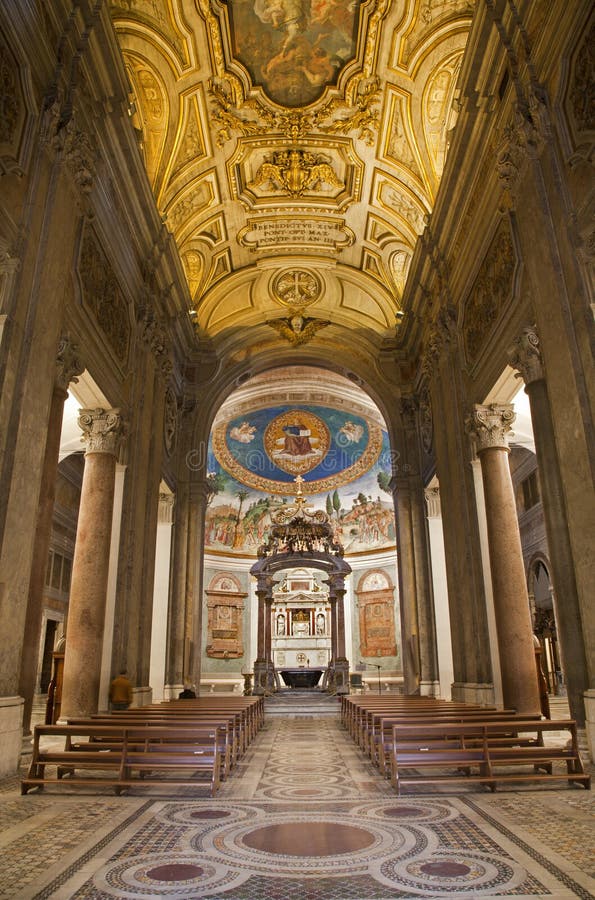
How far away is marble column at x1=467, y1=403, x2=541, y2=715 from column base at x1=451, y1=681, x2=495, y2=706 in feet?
2.08

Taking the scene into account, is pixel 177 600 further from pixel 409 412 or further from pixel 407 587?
pixel 409 412

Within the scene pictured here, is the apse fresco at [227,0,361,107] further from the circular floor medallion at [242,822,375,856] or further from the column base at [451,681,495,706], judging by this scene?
the circular floor medallion at [242,822,375,856]

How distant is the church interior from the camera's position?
14.5ft

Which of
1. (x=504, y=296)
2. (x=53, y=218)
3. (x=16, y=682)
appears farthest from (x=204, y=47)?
(x=16, y=682)

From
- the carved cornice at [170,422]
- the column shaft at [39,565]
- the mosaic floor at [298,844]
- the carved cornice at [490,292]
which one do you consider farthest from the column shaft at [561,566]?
the carved cornice at [170,422]

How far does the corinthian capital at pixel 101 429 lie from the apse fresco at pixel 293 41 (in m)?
7.22

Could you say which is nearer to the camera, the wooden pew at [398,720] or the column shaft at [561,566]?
the wooden pew at [398,720]

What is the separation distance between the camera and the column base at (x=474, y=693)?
34.0 ft

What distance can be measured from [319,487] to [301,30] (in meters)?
19.9

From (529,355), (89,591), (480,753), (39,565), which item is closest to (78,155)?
(39,565)

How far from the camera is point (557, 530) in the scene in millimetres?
7590

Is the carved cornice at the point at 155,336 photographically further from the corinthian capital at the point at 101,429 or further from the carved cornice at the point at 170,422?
the corinthian capital at the point at 101,429

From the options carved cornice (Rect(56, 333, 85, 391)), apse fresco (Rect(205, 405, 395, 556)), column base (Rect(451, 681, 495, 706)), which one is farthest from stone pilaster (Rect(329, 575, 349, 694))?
carved cornice (Rect(56, 333, 85, 391))

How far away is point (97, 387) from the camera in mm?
10305
